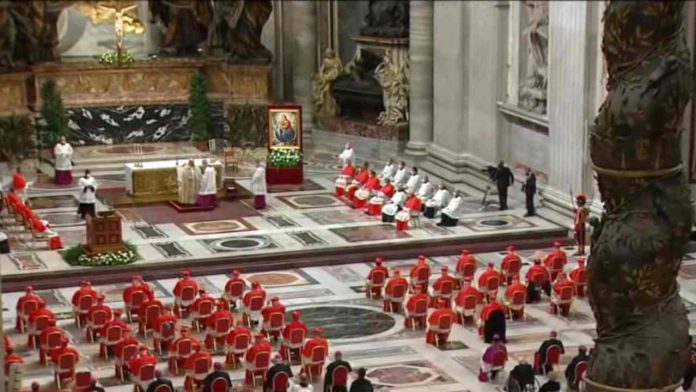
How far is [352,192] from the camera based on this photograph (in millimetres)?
25203

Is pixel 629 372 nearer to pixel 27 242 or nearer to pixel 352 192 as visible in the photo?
pixel 27 242

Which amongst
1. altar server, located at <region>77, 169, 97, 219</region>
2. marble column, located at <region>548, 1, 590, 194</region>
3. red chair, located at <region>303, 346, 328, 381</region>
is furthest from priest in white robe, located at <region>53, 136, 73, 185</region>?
red chair, located at <region>303, 346, 328, 381</region>

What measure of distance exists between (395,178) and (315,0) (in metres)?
8.82

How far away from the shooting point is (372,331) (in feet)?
58.9

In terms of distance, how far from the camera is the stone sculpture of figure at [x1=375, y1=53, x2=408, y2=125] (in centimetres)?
2997

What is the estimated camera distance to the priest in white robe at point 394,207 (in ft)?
77.3

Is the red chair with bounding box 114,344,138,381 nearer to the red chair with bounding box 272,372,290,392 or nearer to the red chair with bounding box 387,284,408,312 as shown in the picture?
the red chair with bounding box 272,372,290,392

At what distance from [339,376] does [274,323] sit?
232 centimetres

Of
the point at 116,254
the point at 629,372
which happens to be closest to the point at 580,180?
the point at 116,254

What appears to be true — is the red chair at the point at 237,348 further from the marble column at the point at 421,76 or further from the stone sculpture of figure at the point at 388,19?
the stone sculpture of figure at the point at 388,19

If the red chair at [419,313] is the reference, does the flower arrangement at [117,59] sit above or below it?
above

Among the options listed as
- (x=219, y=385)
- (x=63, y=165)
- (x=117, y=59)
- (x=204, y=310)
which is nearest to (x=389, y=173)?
(x=63, y=165)

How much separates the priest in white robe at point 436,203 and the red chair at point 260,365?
8.77m

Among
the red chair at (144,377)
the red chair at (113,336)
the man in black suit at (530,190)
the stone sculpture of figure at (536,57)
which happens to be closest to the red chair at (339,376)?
the red chair at (144,377)
